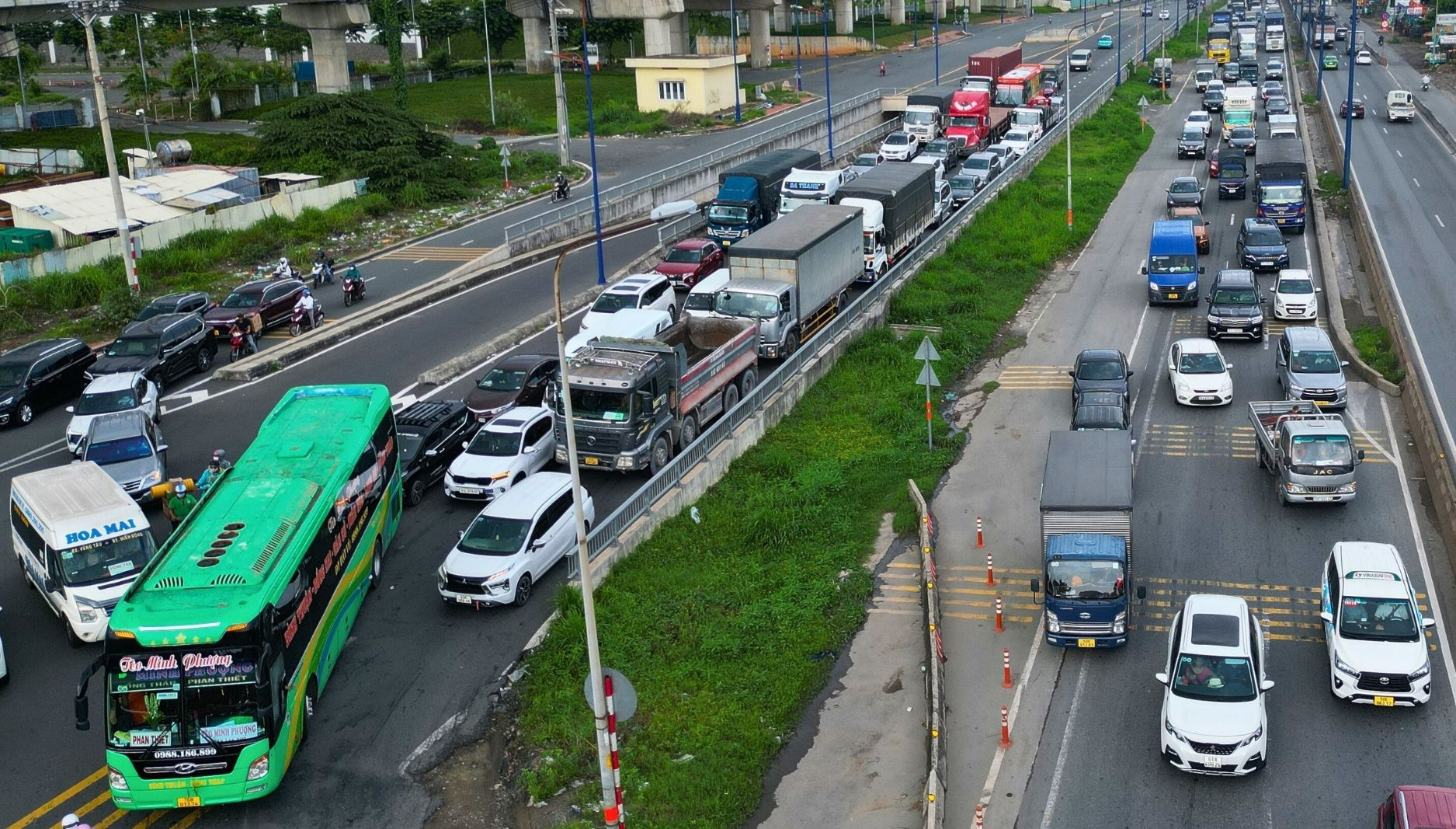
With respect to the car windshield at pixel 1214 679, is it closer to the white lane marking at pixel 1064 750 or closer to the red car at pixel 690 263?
the white lane marking at pixel 1064 750

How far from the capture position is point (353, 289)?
4372cm

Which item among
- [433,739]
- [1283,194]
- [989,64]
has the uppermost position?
[989,64]

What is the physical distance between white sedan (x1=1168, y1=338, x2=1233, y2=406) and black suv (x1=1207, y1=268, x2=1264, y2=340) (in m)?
4.40

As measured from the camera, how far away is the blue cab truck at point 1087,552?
2177 centimetres

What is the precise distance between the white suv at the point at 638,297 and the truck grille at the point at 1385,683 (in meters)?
21.8

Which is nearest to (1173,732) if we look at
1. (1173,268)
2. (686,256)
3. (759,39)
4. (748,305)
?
(748,305)

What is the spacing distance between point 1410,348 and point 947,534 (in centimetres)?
1630

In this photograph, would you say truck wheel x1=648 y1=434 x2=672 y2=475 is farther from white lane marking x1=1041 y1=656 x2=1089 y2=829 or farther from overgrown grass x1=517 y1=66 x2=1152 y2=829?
white lane marking x1=1041 y1=656 x2=1089 y2=829

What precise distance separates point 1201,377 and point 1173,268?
1002 centimetres

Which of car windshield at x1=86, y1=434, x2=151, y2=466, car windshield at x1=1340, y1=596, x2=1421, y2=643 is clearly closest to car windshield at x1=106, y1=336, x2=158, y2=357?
car windshield at x1=86, y1=434, x2=151, y2=466

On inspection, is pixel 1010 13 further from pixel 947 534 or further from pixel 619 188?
pixel 947 534

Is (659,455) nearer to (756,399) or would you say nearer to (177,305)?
(756,399)

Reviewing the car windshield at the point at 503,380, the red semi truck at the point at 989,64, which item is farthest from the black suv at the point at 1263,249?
the red semi truck at the point at 989,64

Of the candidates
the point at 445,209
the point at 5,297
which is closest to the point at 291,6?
the point at 445,209
